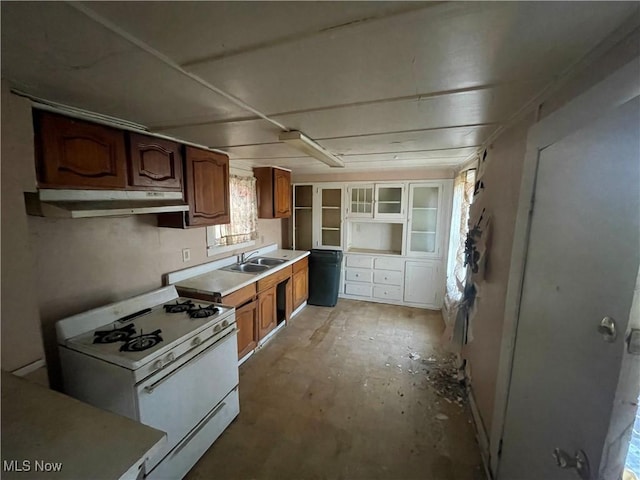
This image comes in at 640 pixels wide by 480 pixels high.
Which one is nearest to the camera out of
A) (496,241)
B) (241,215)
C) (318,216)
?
(496,241)

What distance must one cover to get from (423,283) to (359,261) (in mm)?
1028

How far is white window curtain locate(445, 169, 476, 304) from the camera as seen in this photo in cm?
266

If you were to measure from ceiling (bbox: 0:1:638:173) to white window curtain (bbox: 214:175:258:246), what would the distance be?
5.48 ft

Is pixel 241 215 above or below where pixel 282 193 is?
below

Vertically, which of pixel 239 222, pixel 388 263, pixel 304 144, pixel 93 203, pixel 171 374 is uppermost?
pixel 304 144

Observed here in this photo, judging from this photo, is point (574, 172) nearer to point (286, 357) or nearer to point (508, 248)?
point (508, 248)

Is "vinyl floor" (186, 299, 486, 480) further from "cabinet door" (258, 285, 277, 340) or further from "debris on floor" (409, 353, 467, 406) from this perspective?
"cabinet door" (258, 285, 277, 340)

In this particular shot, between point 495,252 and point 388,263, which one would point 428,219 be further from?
point 495,252

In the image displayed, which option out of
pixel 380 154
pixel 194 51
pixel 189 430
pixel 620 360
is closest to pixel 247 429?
pixel 189 430

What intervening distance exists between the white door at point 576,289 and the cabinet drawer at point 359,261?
2945mm

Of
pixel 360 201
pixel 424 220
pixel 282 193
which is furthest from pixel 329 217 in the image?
pixel 424 220

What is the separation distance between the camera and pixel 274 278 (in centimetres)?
308

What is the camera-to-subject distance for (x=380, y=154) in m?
2.66

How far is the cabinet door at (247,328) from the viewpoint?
8.27 ft
